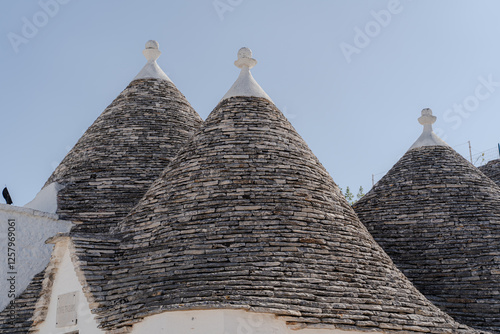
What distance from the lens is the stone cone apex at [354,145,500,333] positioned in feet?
37.4

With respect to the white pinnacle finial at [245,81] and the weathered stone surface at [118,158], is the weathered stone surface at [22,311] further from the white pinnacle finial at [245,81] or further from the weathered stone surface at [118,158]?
the white pinnacle finial at [245,81]

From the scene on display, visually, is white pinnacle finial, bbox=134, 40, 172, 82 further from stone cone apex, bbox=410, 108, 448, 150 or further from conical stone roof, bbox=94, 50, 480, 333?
stone cone apex, bbox=410, 108, 448, 150

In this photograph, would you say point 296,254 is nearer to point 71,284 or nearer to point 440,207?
point 71,284

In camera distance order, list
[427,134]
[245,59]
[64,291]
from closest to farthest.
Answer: [64,291] → [245,59] → [427,134]

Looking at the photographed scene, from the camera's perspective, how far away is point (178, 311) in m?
8.91

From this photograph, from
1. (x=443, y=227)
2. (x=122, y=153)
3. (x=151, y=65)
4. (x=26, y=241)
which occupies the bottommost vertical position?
(x=443, y=227)

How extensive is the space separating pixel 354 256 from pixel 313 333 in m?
1.63

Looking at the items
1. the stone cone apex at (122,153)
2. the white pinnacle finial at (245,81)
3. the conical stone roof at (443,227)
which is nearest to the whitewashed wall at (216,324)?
the conical stone roof at (443,227)

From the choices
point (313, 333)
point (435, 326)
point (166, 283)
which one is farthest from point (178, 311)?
point (435, 326)

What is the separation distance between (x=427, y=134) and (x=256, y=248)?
627 centimetres

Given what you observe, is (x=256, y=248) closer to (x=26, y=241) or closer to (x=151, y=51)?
(x=26, y=241)

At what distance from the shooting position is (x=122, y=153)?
535 inches

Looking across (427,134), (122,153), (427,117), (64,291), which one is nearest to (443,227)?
(427,134)

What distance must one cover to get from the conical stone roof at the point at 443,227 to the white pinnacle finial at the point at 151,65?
5235 millimetres
